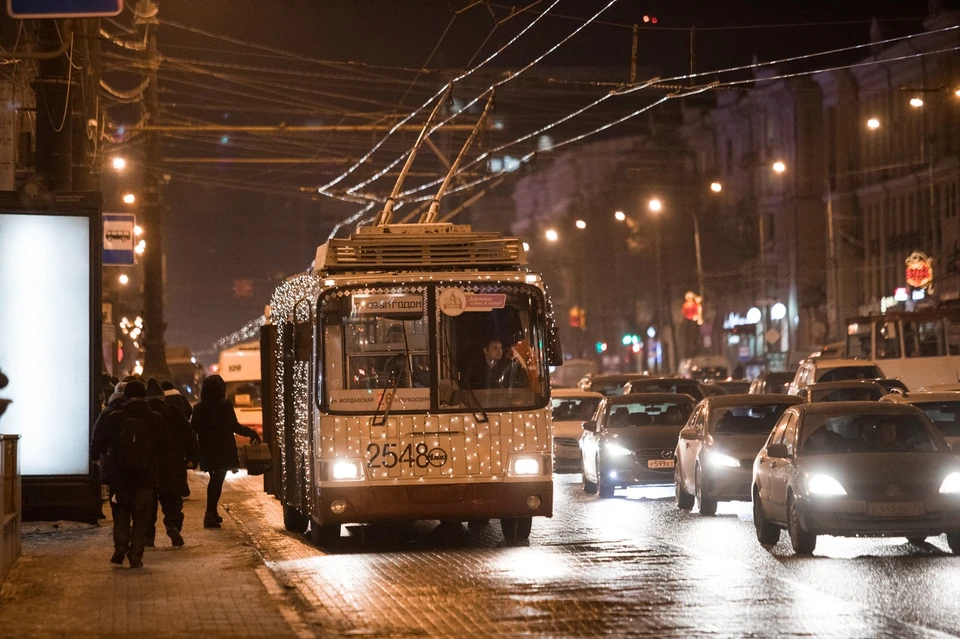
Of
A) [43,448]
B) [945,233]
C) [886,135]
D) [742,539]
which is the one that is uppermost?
[886,135]

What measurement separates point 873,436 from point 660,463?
28.1ft

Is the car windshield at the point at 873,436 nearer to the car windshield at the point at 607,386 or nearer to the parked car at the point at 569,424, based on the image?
the parked car at the point at 569,424

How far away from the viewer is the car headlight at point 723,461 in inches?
792

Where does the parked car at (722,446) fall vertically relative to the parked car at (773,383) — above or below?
below

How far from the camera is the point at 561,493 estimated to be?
26.2 meters

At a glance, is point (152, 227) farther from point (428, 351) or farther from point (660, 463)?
point (428, 351)

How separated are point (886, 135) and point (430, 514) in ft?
177

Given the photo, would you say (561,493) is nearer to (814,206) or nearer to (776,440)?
(776,440)

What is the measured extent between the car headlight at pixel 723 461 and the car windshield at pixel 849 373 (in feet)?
47.2

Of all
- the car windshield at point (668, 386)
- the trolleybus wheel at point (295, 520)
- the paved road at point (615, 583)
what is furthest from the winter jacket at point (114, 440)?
the car windshield at point (668, 386)

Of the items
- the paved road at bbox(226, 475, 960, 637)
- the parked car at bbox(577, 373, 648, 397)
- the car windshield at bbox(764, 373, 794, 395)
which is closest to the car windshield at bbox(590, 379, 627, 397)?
the parked car at bbox(577, 373, 648, 397)

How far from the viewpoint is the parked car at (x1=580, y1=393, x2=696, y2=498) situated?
24156 mm

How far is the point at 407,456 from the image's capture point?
1609cm

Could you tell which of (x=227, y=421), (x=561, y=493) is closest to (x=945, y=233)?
(x=561, y=493)
